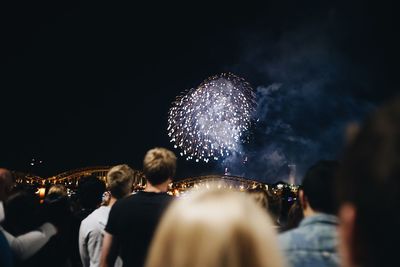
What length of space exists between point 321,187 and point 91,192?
364cm

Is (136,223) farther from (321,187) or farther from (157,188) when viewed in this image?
(321,187)

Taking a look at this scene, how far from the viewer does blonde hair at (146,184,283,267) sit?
1431 mm

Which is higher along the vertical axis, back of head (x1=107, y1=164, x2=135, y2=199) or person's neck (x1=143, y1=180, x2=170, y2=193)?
back of head (x1=107, y1=164, x2=135, y2=199)

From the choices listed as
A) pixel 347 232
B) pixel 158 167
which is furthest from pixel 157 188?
pixel 347 232

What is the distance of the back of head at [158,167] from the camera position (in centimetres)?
458

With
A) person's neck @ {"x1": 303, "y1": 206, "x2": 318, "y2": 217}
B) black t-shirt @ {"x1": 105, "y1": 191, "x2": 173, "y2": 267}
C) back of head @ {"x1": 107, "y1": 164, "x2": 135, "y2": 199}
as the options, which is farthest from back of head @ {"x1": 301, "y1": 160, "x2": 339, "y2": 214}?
back of head @ {"x1": 107, "y1": 164, "x2": 135, "y2": 199}

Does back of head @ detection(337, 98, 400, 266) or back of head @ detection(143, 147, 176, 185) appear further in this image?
back of head @ detection(143, 147, 176, 185)

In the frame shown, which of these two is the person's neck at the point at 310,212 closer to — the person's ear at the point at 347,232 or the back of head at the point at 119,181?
the person's ear at the point at 347,232

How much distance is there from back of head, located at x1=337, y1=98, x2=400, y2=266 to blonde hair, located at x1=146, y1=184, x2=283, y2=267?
29 centimetres

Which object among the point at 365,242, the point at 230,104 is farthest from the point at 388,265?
the point at 230,104

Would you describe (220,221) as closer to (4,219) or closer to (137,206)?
(137,206)

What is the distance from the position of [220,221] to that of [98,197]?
16.1 feet

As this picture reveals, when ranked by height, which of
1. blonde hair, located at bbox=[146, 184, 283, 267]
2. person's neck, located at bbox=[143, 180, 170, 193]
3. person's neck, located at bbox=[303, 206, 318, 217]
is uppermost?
person's neck, located at bbox=[143, 180, 170, 193]

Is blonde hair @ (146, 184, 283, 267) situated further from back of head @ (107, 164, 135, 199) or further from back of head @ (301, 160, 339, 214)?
back of head @ (107, 164, 135, 199)
